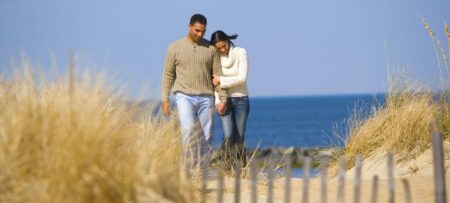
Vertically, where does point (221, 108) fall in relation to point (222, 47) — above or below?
below

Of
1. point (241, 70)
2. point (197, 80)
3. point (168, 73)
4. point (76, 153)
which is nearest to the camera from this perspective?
point (76, 153)

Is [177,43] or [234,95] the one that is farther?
[234,95]

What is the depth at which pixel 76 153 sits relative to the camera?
15.4ft

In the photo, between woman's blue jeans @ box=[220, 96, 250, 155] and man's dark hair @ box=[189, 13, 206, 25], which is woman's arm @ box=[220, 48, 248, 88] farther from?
man's dark hair @ box=[189, 13, 206, 25]

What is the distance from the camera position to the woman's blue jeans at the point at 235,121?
8703mm

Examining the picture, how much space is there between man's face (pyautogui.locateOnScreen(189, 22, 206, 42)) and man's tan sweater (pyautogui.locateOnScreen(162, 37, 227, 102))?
0.31ft

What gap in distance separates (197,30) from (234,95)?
1.13m

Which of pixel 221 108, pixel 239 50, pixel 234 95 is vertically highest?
pixel 239 50

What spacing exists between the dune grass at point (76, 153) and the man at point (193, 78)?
2.29 m

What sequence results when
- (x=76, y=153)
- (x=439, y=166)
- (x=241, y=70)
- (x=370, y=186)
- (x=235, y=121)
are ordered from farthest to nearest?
(x=235, y=121) < (x=241, y=70) < (x=370, y=186) < (x=439, y=166) < (x=76, y=153)

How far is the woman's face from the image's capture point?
8494mm

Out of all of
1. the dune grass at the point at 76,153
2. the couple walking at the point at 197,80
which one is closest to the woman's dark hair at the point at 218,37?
the couple walking at the point at 197,80

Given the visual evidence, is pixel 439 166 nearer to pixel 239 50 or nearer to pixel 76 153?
pixel 76 153

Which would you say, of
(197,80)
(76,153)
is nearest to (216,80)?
(197,80)
